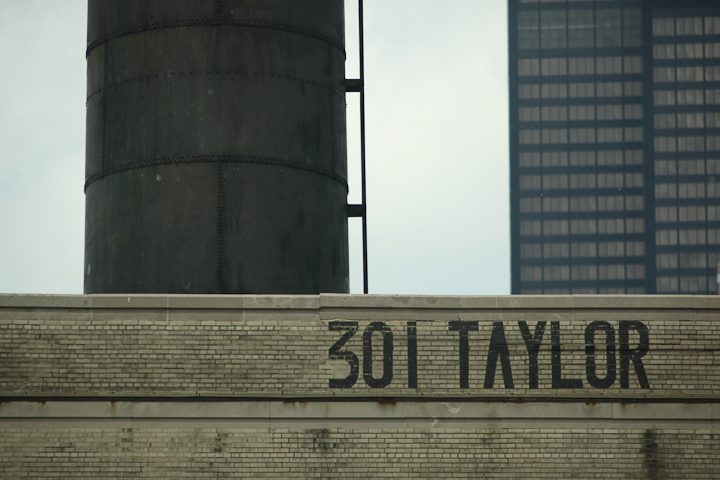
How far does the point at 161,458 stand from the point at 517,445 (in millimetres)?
6911

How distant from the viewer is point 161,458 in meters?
16.2

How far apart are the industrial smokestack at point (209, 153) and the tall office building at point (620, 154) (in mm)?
143802

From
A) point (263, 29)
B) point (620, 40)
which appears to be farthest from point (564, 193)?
point (263, 29)

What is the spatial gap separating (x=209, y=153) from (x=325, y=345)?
17.2 ft

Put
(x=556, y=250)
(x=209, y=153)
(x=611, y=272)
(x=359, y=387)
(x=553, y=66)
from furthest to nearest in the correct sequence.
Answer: (x=553, y=66), (x=556, y=250), (x=611, y=272), (x=209, y=153), (x=359, y=387)

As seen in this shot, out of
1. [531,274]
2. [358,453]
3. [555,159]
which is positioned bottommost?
[358,453]

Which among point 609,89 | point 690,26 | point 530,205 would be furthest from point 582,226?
point 690,26

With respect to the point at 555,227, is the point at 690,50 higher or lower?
higher

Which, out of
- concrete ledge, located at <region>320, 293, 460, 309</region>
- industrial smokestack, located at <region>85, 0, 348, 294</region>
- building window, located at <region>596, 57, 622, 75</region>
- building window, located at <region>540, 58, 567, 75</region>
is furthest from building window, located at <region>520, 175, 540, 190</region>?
concrete ledge, located at <region>320, 293, 460, 309</region>

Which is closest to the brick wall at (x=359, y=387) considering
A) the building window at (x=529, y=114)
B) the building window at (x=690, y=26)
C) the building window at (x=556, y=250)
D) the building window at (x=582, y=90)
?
the building window at (x=556, y=250)

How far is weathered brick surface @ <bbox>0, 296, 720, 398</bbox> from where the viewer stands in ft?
54.1

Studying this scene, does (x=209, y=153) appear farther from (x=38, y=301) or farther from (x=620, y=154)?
(x=620, y=154)

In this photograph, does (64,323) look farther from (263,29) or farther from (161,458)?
(263,29)

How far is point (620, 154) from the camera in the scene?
160 metres
